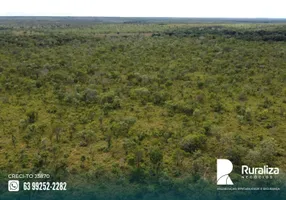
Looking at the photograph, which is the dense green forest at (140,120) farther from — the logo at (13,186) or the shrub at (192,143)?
the logo at (13,186)

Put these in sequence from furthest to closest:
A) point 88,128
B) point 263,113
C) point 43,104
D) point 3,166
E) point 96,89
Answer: point 96,89 < point 43,104 < point 263,113 < point 88,128 < point 3,166

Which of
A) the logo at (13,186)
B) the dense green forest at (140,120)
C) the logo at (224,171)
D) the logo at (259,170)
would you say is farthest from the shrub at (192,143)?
the logo at (13,186)

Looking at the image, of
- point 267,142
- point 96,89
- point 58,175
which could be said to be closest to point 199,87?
point 96,89

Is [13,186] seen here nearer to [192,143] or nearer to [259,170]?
[192,143]

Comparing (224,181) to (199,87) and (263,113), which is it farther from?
(199,87)

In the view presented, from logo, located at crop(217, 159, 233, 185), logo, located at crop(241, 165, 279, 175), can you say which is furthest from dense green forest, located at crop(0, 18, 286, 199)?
logo, located at crop(241, 165, 279, 175)

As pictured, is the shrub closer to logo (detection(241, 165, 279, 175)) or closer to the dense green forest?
the dense green forest
